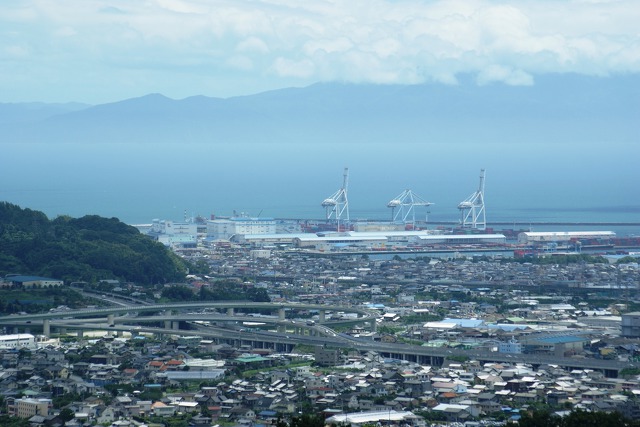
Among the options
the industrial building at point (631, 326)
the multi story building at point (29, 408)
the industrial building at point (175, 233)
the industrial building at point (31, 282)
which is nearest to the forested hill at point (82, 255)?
the industrial building at point (31, 282)

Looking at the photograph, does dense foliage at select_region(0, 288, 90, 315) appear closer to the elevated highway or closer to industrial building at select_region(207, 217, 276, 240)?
the elevated highway

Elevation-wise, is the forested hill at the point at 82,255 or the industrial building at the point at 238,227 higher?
the industrial building at the point at 238,227

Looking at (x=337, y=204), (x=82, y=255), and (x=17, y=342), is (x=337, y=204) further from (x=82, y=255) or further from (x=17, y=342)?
(x=17, y=342)

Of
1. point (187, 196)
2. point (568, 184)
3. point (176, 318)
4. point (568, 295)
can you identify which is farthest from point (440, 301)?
point (568, 184)

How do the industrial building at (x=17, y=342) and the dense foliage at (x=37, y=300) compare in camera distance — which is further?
the dense foliage at (x=37, y=300)

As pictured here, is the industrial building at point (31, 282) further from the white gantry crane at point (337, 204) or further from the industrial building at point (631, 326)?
the white gantry crane at point (337, 204)

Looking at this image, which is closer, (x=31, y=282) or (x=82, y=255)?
(x=31, y=282)

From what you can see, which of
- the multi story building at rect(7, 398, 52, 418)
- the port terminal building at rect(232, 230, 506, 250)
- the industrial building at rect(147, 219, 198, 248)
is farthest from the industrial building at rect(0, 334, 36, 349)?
the port terminal building at rect(232, 230, 506, 250)

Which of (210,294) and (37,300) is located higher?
(210,294)

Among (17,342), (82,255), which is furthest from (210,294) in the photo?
(17,342)
